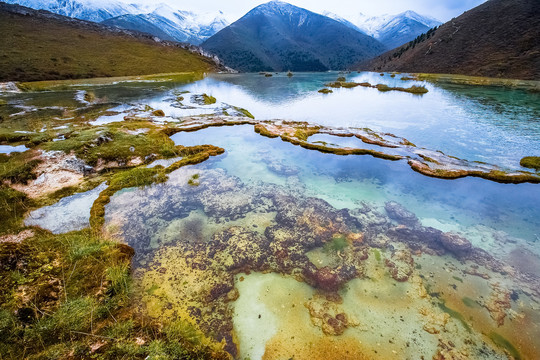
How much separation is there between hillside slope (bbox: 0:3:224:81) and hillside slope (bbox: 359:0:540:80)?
144 meters

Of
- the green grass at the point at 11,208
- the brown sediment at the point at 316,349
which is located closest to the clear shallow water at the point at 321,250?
the brown sediment at the point at 316,349

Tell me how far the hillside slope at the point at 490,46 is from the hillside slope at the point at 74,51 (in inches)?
5650

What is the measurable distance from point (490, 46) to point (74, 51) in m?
201

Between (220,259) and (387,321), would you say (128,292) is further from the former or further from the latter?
(387,321)

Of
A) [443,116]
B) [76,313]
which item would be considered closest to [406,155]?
[443,116]

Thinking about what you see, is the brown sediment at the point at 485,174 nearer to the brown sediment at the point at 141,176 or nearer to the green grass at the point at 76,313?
the brown sediment at the point at 141,176

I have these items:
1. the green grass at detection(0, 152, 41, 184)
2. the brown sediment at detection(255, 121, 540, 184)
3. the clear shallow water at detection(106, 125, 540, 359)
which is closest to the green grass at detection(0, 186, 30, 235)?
the green grass at detection(0, 152, 41, 184)

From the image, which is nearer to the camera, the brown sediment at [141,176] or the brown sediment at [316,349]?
the brown sediment at [316,349]

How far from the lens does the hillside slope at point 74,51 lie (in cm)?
9330

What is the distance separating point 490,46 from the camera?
10338 centimetres

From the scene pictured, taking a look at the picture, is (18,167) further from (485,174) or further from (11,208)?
(485,174)

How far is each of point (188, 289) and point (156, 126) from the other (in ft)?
90.0

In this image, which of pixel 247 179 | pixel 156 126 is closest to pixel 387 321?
pixel 247 179

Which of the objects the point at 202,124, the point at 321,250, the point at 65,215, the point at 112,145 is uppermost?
the point at 202,124
